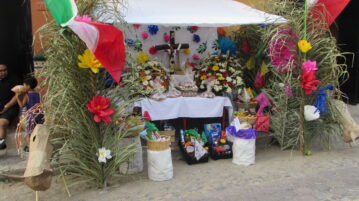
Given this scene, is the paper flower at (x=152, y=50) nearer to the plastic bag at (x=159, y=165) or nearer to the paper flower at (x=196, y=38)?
the paper flower at (x=196, y=38)

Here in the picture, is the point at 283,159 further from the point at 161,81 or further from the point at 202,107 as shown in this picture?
the point at 161,81

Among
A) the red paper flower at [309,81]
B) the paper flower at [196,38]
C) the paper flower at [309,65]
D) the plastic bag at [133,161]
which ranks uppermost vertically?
the paper flower at [196,38]

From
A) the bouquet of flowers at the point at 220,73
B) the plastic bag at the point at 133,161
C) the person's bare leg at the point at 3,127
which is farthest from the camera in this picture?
the bouquet of flowers at the point at 220,73

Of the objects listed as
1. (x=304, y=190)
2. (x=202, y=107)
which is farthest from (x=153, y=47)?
(x=304, y=190)

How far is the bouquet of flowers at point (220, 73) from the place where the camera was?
19.7ft

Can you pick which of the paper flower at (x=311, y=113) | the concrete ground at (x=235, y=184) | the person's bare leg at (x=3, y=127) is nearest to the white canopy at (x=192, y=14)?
the paper flower at (x=311, y=113)

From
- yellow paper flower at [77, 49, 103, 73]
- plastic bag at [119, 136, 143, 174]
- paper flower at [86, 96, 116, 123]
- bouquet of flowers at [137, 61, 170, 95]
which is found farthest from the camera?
bouquet of flowers at [137, 61, 170, 95]

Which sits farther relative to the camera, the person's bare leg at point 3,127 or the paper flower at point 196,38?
the paper flower at point 196,38

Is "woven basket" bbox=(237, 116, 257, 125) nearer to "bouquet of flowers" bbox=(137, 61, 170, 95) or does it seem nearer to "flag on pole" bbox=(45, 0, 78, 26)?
"bouquet of flowers" bbox=(137, 61, 170, 95)

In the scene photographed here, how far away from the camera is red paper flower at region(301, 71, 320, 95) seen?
16.3 ft

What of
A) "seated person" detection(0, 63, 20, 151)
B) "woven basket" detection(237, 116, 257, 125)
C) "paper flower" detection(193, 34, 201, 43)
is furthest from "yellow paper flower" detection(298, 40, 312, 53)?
"seated person" detection(0, 63, 20, 151)

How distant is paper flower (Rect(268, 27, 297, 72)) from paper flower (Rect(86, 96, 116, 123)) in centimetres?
268

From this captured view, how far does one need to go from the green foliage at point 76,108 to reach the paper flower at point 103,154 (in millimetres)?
66

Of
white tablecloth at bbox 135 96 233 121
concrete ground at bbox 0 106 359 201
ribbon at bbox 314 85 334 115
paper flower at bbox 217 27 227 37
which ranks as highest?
paper flower at bbox 217 27 227 37
